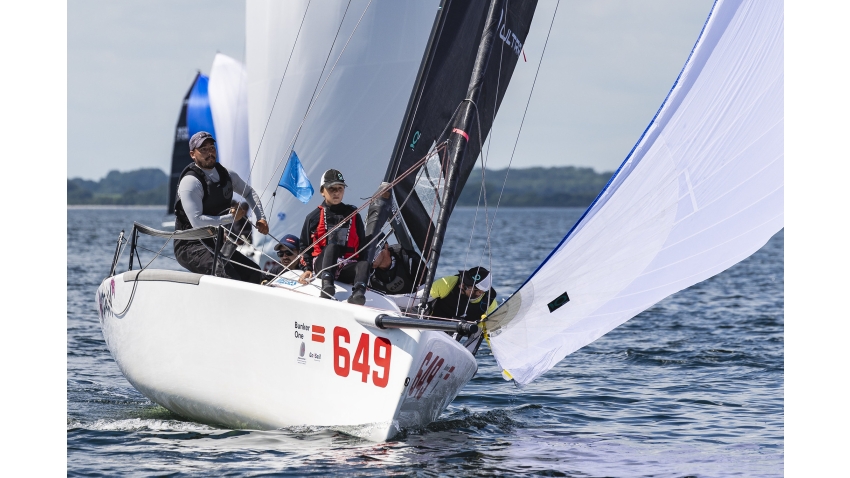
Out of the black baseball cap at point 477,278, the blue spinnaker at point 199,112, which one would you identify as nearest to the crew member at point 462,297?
the black baseball cap at point 477,278

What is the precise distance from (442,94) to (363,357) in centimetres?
226

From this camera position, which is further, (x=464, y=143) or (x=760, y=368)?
(x=760, y=368)

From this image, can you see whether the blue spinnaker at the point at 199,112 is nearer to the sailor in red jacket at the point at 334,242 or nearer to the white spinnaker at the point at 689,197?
the sailor in red jacket at the point at 334,242

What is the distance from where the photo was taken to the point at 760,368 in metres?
8.46

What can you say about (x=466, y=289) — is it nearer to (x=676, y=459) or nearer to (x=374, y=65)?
(x=676, y=459)

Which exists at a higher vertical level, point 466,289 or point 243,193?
point 243,193

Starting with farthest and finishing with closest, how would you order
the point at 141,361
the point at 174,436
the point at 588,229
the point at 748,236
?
the point at 141,361
the point at 174,436
the point at 588,229
the point at 748,236

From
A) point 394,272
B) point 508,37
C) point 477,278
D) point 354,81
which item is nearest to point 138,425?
point 394,272

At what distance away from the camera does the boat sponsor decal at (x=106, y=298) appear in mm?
6500

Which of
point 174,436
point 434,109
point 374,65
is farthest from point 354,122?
point 174,436

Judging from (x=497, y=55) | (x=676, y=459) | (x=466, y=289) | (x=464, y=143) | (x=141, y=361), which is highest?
(x=497, y=55)

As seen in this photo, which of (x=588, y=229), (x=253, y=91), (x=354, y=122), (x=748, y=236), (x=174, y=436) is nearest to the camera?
(x=748, y=236)

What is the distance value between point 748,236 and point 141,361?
3.82 metres

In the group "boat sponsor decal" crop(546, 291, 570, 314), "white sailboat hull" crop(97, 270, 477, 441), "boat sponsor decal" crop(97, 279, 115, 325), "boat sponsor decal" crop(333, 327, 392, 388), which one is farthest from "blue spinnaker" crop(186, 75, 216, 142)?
"boat sponsor decal" crop(546, 291, 570, 314)
